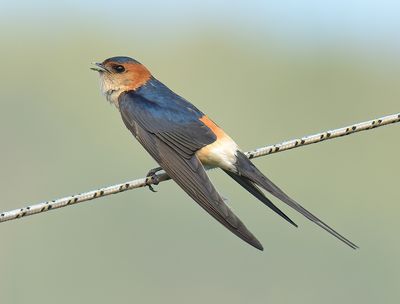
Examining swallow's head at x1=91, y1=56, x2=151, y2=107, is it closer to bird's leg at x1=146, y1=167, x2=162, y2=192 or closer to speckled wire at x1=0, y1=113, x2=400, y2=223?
bird's leg at x1=146, y1=167, x2=162, y2=192

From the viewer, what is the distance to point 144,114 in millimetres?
5074

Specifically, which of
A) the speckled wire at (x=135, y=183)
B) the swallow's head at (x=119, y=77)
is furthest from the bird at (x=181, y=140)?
the speckled wire at (x=135, y=183)

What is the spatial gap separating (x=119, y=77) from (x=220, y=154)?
79 centimetres

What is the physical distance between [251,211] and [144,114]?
7.22 meters

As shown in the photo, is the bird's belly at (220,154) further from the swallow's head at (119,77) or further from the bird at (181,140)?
the swallow's head at (119,77)

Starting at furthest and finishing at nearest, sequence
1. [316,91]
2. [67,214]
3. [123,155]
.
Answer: [316,91] < [123,155] < [67,214]

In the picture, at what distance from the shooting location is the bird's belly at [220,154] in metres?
4.82

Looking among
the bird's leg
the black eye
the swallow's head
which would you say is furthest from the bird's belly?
the black eye

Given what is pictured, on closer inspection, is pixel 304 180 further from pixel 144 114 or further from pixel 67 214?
pixel 144 114

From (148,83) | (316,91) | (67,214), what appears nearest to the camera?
(148,83)

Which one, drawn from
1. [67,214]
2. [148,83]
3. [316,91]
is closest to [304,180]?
[67,214]

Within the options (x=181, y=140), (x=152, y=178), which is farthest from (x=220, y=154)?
(x=152, y=178)

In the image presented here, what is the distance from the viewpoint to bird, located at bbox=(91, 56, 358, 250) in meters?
Result: 4.56

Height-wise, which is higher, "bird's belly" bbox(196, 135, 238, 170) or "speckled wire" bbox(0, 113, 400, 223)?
"bird's belly" bbox(196, 135, 238, 170)
